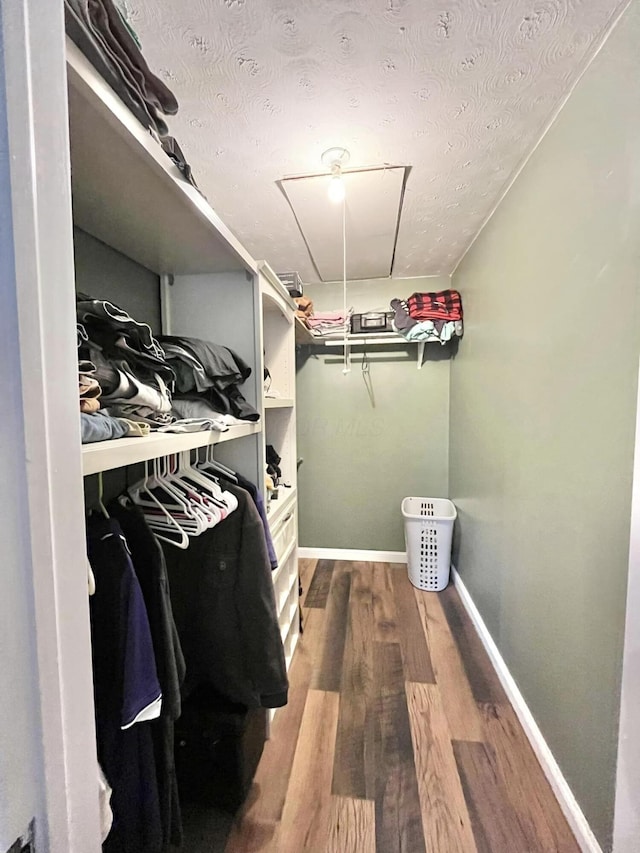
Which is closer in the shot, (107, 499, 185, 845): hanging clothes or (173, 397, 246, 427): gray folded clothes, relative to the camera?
(107, 499, 185, 845): hanging clothes

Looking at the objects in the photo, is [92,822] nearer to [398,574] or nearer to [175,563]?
[175,563]

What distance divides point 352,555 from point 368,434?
1042 millimetres

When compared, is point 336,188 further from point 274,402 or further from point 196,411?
point 196,411

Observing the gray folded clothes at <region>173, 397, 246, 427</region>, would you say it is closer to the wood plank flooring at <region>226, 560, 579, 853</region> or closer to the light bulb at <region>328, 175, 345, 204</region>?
the light bulb at <region>328, 175, 345, 204</region>

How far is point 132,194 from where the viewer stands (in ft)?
2.72

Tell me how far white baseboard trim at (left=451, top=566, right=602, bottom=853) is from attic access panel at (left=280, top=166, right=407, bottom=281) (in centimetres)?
227

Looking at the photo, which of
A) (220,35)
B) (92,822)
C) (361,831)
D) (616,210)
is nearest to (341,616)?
(361,831)

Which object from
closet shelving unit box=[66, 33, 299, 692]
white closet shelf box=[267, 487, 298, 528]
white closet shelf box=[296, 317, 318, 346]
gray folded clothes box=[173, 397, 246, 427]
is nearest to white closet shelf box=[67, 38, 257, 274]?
closet shelving unit box=[66, 33, 299, 692]

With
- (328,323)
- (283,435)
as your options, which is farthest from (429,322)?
(283,435)

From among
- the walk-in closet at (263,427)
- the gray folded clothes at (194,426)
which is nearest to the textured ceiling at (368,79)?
the walk-in closet at (263,427)

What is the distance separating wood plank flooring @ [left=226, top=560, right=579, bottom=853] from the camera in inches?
42.2

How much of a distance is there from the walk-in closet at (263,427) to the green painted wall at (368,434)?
2.91 feet

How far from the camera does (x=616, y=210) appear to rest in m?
0.92

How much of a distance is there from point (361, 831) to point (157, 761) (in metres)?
0.76
